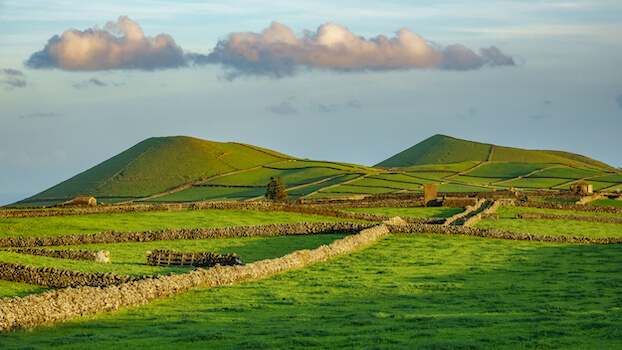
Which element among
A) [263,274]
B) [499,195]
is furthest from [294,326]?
[499,195]

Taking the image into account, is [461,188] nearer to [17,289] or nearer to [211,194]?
[211,194]

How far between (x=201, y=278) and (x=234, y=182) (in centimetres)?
10328

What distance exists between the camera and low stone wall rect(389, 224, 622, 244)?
132 feet

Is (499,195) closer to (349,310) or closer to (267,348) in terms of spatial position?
(349,310)

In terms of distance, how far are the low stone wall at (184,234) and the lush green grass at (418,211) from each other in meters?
14.0

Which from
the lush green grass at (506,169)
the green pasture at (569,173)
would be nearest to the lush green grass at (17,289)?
the green pasture at (569,173)

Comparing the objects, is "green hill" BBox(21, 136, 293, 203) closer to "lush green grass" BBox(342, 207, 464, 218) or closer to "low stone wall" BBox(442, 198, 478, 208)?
"lush green grass" BBox(342, 207, 464, 218)

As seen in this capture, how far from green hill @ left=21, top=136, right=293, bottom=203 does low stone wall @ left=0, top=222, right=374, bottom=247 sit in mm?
85171

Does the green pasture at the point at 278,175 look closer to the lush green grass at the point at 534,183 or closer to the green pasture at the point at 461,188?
the green pasture at the point at 461,188

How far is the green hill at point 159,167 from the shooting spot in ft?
434

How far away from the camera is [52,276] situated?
2200 cm

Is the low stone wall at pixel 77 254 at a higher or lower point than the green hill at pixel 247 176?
lower

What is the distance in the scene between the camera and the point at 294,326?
1612 cm

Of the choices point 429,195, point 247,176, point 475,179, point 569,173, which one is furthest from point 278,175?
point 429,195
